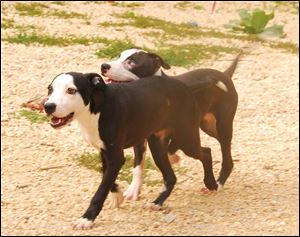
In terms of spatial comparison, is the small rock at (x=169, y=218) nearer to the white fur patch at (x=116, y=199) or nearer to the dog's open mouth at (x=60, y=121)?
the white fur patch at (x=116, y=199)

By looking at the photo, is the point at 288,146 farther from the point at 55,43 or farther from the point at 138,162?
the point at 55,43

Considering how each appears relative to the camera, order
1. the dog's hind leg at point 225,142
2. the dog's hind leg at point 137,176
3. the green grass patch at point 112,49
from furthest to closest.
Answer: the green grass patch at point 112,49, the dog's hind leg at point 225,142, the dog's hind leg at point 137,176

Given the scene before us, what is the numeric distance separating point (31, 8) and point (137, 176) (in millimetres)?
8585

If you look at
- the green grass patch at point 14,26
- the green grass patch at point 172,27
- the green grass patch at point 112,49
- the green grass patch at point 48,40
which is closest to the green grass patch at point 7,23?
the green grass patch at point 14,26

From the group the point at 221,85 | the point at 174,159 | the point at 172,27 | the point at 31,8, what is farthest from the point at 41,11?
the point at 221,85

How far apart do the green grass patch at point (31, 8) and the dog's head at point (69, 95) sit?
28.3 feet

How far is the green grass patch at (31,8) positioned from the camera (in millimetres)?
13289

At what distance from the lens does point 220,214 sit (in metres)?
5.40

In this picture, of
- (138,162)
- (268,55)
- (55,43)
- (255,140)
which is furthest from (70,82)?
(268,55)

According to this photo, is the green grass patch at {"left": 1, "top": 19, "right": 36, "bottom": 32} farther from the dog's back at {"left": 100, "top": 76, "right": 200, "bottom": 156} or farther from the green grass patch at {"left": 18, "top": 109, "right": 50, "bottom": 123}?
the dog's back at {"left": 100, "top": 76, "right": 200, "bottom": 156}

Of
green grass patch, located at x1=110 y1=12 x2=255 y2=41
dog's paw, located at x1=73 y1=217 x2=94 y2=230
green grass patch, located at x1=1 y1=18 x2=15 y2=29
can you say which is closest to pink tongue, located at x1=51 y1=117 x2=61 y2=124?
dog's paw, located at x1=73 y1=217 x2=94 y2=230

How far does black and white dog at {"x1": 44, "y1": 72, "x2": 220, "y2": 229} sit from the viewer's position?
4.81 m

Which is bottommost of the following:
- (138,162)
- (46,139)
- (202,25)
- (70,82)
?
(202,25)

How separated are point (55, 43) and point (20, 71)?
1692 millimetres
